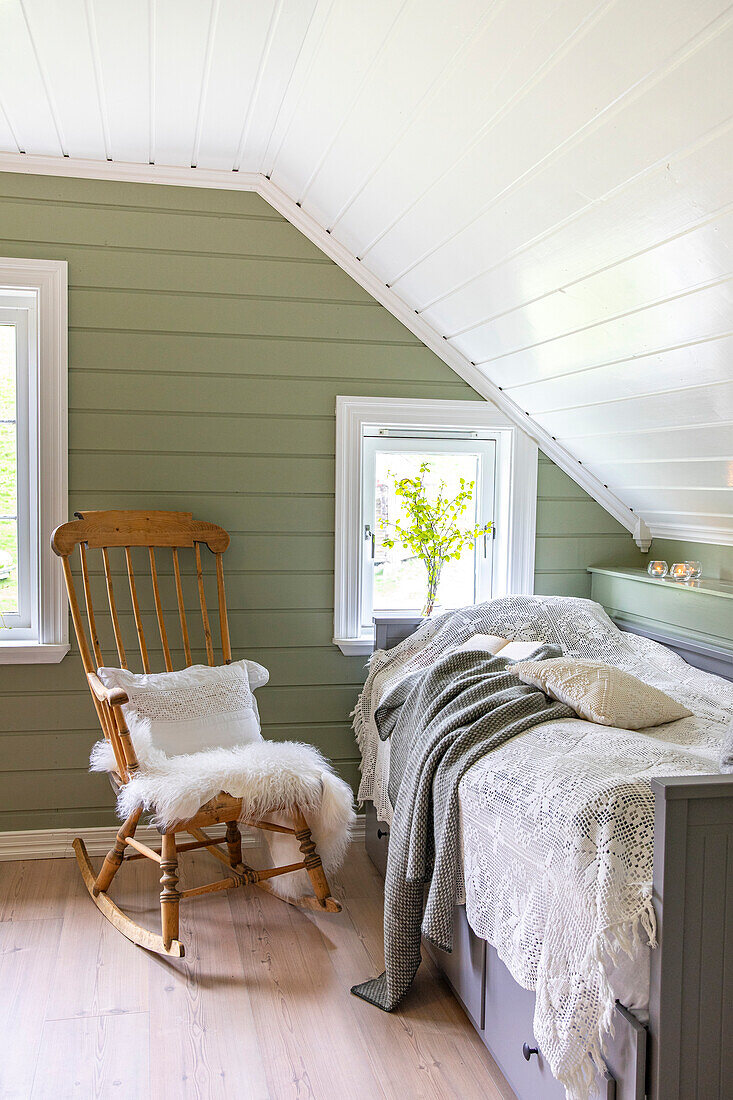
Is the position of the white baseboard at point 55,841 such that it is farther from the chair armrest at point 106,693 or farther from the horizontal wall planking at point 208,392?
the horizontal wall planking at point 208,392

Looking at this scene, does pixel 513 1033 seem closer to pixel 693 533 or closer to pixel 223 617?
pixel 223 617

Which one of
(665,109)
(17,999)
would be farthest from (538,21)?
(17,999)

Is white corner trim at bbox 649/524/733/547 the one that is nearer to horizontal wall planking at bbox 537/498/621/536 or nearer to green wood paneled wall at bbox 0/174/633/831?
horizontal wall planking at bbox 537/498/621/536

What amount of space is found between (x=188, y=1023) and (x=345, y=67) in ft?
7.97

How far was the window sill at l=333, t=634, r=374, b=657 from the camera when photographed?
3414 mm

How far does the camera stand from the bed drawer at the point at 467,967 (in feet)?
6.84

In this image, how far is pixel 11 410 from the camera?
322 cm

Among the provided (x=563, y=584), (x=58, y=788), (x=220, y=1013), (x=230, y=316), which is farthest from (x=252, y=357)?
(x=220, y=1013)

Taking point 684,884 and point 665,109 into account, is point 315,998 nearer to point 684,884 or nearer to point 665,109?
point 684,884

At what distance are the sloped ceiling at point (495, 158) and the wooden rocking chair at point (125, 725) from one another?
1.21 metres

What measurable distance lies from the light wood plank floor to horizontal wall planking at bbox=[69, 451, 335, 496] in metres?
1.41

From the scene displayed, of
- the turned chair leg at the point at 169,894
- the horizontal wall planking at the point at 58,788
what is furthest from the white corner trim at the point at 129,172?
the turned chair leg at the point at 169,894

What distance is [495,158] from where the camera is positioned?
2158 mm

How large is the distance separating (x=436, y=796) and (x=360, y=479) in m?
1.58
